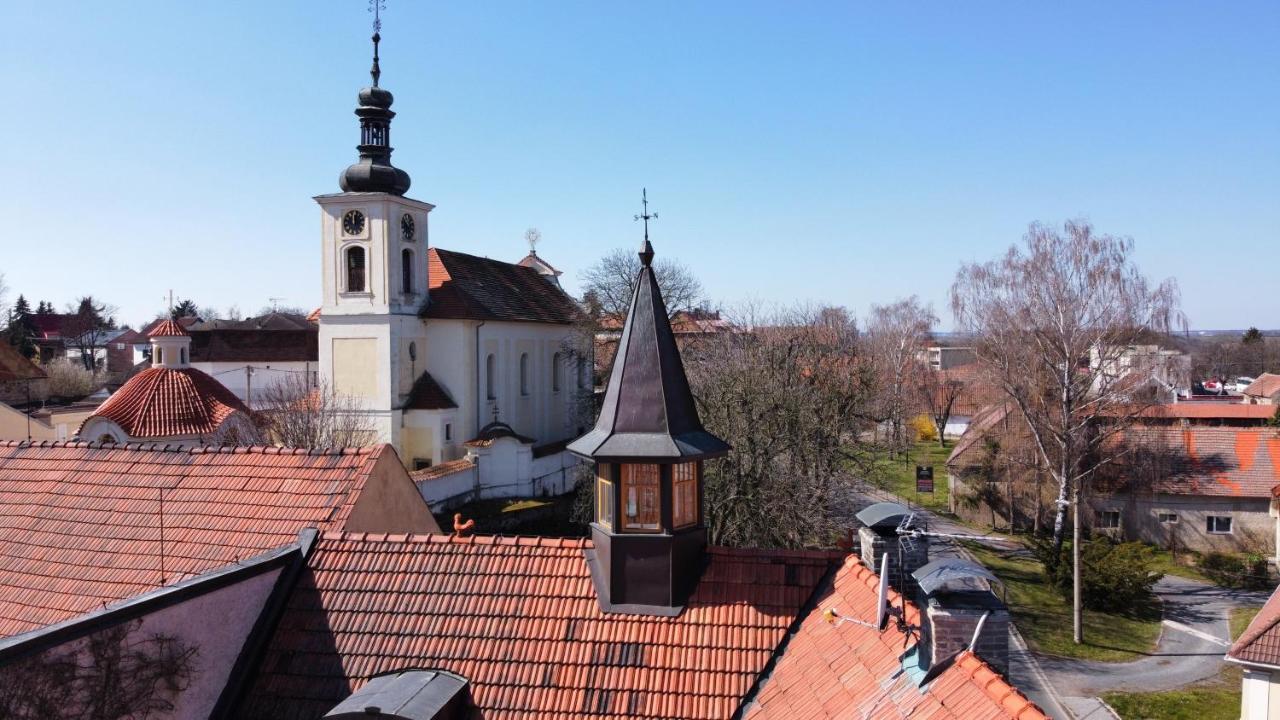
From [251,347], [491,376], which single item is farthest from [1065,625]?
[251,347]

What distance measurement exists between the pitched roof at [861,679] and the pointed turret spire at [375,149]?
89.2ft

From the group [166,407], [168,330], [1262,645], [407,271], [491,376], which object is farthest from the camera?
[491,376]

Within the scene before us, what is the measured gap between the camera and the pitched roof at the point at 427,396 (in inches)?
1254

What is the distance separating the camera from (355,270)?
31641 millimetres

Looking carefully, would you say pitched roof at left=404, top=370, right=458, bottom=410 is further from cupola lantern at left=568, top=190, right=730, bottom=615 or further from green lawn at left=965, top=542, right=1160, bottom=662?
cupola lantern at left=568, top=190, right=730, bottom=615

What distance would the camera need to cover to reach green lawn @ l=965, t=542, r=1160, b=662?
20656mm

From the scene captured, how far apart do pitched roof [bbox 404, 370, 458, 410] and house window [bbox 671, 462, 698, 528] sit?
79.4 ft

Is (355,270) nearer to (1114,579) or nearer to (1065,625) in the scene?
(1065,625)

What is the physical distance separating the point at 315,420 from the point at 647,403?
20561 mm

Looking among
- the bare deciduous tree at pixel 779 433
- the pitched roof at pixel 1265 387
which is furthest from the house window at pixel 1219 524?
the pitched roof at pixel 1265 387

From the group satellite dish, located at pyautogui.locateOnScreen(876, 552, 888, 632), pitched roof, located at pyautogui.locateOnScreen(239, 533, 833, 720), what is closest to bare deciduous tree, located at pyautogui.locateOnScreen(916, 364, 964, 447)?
pitched roof, located at pyautogui.locateOnScreen(239, 533, 833, 720)

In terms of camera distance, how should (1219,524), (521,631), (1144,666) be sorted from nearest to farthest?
1. (521,631)
2. (1144,666)
3. (1219,524)

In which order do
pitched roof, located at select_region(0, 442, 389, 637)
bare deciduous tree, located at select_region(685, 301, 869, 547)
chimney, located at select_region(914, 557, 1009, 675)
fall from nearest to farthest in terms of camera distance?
chimney, located at select_region(914, 557, 1009, 675)
pitched roof, located at select_region(0, 442, 389, 637)
bare deciduous tree, located at select_region(685, 301, 869, 547)

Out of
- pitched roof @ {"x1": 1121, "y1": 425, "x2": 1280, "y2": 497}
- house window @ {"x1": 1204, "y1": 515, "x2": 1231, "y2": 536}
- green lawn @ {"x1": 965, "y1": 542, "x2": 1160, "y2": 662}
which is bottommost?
green lawn @ {"x1": 965, "y1": 542, "x2": 1160, "y2": 662}
